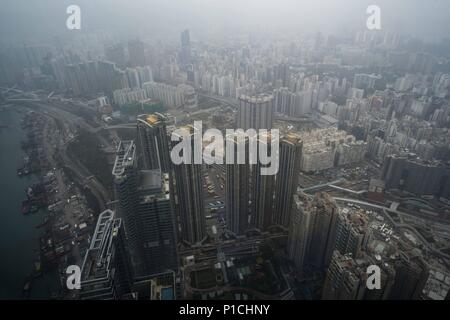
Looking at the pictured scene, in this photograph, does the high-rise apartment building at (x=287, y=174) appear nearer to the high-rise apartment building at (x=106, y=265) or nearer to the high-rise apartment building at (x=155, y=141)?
the high-rise apartment building at (x=155, y=141)

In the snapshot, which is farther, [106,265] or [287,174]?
[287,174]

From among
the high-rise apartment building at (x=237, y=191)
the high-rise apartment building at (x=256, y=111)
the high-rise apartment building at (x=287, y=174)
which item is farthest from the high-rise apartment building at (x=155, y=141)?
the high-rise apartment building at (x=256, y=111)

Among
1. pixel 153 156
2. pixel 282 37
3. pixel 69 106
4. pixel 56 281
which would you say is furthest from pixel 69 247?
pixel 282 37

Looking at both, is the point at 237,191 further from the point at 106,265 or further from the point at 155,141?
the point at 106,265

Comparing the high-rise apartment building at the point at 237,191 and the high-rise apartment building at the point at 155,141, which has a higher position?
the high-rise apartment building at the point at 155,141

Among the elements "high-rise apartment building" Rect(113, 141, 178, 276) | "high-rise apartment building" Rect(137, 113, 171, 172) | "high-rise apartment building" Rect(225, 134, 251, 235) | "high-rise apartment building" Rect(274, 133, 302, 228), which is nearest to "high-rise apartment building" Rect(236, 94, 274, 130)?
"high-rise apartment building" Rect(274, 133, 302, 228)

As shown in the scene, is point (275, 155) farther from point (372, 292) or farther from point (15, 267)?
point (15, 267)

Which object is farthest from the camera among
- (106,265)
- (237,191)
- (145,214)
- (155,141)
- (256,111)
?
(256,111)

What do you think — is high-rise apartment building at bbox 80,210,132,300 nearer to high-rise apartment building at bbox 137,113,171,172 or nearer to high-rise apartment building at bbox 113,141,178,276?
high-rise apartment building at bbox 113,141,178,276

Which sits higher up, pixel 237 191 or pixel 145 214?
pixel 145 214

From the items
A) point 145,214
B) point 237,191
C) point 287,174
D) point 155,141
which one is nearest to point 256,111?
point 287,174

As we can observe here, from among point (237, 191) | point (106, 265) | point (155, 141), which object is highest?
point (155, 141)
